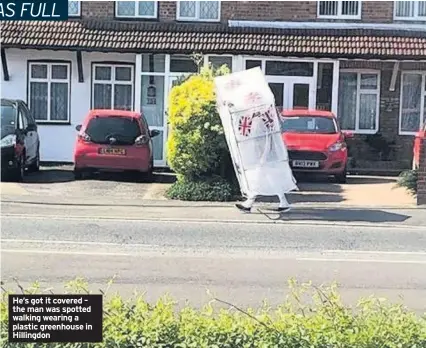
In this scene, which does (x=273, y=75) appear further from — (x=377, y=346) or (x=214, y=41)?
(x=377, y=346)

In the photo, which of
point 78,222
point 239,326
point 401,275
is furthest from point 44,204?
point 239,326

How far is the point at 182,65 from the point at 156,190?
22.0 feet

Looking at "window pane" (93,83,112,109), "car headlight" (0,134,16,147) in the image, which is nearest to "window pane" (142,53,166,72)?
"window pane" (93,83,112,109)

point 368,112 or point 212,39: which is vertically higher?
point 212,39

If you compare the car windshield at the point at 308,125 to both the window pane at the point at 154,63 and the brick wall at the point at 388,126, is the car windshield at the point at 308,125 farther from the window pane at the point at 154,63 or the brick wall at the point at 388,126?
the window pane at the point at 154,63

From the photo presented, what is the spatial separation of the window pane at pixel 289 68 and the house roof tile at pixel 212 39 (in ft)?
1.90

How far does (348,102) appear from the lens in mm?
25078

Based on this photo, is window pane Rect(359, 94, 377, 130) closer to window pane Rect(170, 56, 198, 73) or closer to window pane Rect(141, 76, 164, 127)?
window pane Rect(170, 56, 198, 73)

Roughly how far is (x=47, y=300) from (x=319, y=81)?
20554 mm

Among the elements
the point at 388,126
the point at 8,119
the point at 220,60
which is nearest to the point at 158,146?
the point at 220,60

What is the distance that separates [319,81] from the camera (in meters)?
24.2

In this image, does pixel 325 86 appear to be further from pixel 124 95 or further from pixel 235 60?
pixel 124 95

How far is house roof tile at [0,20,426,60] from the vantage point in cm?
2328

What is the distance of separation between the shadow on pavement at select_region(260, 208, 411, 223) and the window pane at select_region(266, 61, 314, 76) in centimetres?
888
